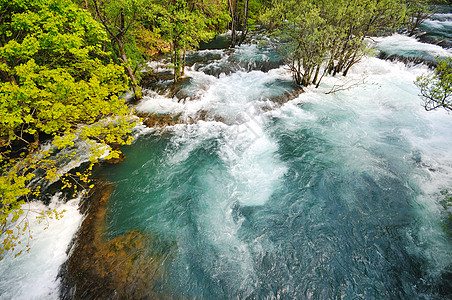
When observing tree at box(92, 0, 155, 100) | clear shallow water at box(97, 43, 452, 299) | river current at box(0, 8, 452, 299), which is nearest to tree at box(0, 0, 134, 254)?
tree at box(92, 0, 155, 100)

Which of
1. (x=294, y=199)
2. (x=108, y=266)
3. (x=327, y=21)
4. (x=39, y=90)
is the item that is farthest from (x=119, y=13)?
(x=294, y=199)

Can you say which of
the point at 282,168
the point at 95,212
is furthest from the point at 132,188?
the point at 282,168

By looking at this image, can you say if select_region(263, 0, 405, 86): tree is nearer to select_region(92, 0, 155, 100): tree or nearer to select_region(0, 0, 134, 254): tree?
select_region(92, 0, 155, 100): tree

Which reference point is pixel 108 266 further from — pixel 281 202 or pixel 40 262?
pixel 281 202

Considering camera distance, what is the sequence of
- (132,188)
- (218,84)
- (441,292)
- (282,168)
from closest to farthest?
(441,292)
(132,188)
(282,168)
(218,84)

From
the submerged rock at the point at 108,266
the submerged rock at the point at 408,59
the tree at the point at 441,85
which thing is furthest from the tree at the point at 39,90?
the submerged rock at the point at 408,59

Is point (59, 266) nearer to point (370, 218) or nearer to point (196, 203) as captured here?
point (196, 203)
